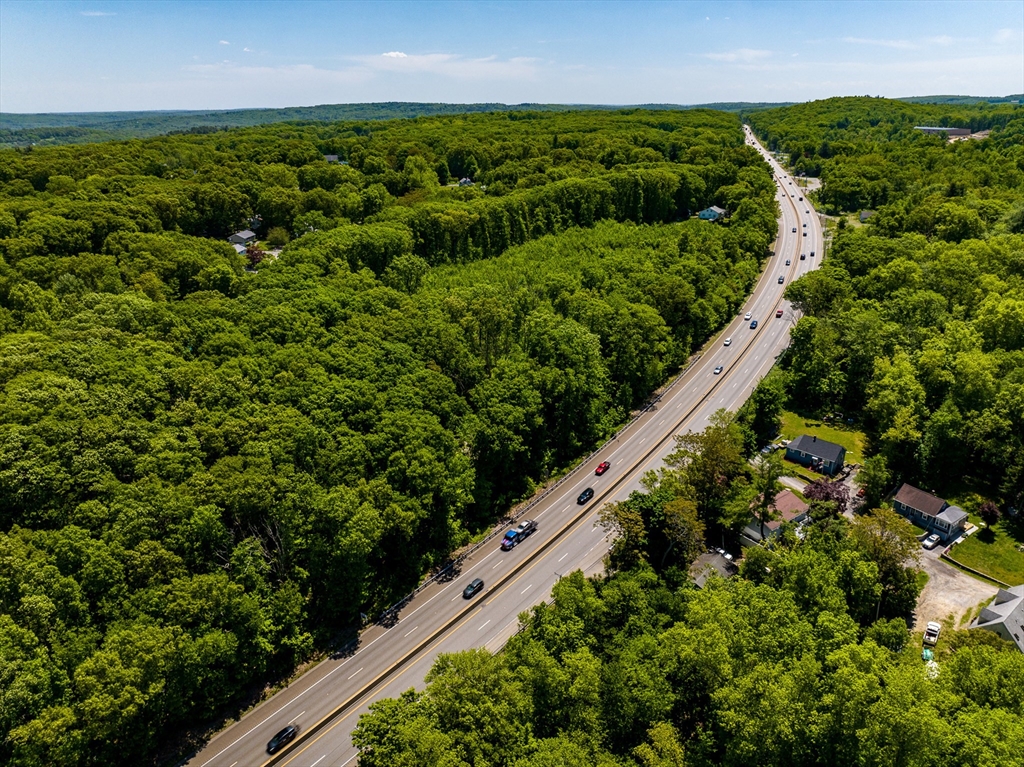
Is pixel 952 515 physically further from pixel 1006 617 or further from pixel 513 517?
pixel 513 517

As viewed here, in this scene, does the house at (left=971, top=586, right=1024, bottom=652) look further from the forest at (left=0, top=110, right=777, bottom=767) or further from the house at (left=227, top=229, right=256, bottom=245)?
the house at (left=227, top=229, right=256, bottom=245)

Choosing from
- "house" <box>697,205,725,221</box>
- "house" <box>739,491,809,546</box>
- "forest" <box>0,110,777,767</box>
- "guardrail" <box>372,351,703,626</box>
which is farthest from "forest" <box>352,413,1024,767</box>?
"house" <box>697,205,725,221</box>

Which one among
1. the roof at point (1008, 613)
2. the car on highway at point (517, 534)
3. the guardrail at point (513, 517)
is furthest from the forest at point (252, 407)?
the roof at point (1008, 613)

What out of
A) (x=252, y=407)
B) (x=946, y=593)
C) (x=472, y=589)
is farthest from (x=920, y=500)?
(x=252, y=407)

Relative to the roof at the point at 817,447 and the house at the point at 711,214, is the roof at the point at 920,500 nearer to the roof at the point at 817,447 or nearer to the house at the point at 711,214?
the roof at the point at 817,447

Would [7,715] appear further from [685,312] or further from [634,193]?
[634,193]

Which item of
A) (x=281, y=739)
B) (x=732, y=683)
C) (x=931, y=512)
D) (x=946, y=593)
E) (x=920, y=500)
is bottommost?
(x=281, y=739)
